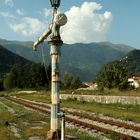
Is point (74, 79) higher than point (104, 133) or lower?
higher

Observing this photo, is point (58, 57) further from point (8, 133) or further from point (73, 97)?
point (73, 97)

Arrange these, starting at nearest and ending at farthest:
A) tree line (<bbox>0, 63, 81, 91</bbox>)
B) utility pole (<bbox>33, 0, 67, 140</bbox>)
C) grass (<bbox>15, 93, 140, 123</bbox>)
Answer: utility pole (<bbox>33, 0, 67, 140</bbox>)
grass (<bbox>15, 93, 140, 123</bbox>)
tree line (<bbox>0, 63, 81, 91</bbox>)

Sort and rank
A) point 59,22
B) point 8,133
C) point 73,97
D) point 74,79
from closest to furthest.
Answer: point 59,22
point 8,133
point 73,97
point 74,79

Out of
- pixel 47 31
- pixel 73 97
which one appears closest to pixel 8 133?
pixel 47 31

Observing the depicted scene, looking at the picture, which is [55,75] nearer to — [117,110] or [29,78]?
[117,110]

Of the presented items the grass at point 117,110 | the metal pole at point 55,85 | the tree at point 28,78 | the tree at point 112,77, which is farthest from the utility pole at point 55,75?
the tree at point 28,78

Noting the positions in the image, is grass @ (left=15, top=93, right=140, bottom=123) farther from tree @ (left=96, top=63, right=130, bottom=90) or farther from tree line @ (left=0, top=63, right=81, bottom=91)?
tree line @ (left=0, top=63, right=81, bottom=91)

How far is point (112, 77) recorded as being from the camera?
285 ft

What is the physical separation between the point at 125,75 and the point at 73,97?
1599 inches

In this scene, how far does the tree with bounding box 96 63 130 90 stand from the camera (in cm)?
8562

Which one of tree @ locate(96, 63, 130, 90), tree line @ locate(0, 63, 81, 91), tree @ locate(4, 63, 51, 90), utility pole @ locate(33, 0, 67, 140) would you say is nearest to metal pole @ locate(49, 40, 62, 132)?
utility pole @ locate(33, 0, 67, 140)

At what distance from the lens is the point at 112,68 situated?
294 ft

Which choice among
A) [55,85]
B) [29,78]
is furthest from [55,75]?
[29,78]

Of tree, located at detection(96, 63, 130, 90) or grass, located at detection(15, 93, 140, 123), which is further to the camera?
tree, located at detection(96, 63, 130, 90)
